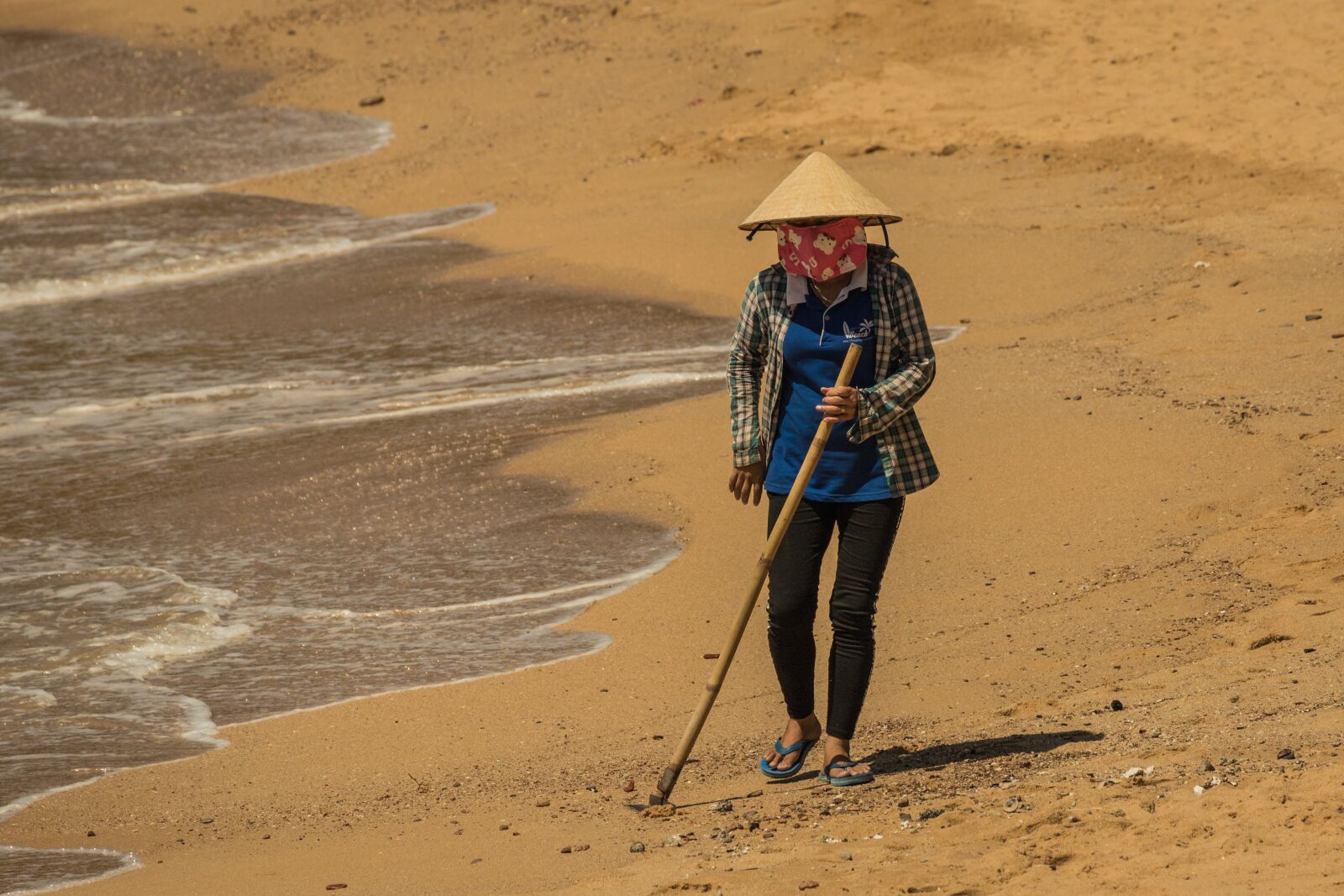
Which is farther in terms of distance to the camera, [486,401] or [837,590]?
[486,401]

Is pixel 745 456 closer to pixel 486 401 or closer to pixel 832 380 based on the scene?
pixel 832 380

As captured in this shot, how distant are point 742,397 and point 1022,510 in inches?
105

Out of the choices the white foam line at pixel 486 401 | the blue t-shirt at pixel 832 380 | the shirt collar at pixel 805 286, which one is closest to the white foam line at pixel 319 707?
the blue t-shirt at pixel 832 380

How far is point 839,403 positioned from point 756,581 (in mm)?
579

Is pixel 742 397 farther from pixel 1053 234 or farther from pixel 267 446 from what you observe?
pixel 1053 234

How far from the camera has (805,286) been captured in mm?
5203

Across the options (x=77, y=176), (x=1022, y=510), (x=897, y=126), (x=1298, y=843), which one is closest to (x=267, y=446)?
(x=1022, y=510)

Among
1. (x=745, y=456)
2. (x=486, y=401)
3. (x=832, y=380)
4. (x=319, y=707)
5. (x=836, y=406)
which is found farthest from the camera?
(x=486, y=401)

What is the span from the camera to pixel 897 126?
17.2 m

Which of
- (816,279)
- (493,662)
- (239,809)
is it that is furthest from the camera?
(493,662)

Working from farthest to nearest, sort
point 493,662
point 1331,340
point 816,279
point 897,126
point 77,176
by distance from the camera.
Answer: point 77,176 → point 897,126 → point 1331,340 → point 493,662 → point 816,279

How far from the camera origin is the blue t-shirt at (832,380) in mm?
5168

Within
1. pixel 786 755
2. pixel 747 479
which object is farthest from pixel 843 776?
pixel 747 479

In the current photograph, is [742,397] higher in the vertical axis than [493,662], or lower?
higher
